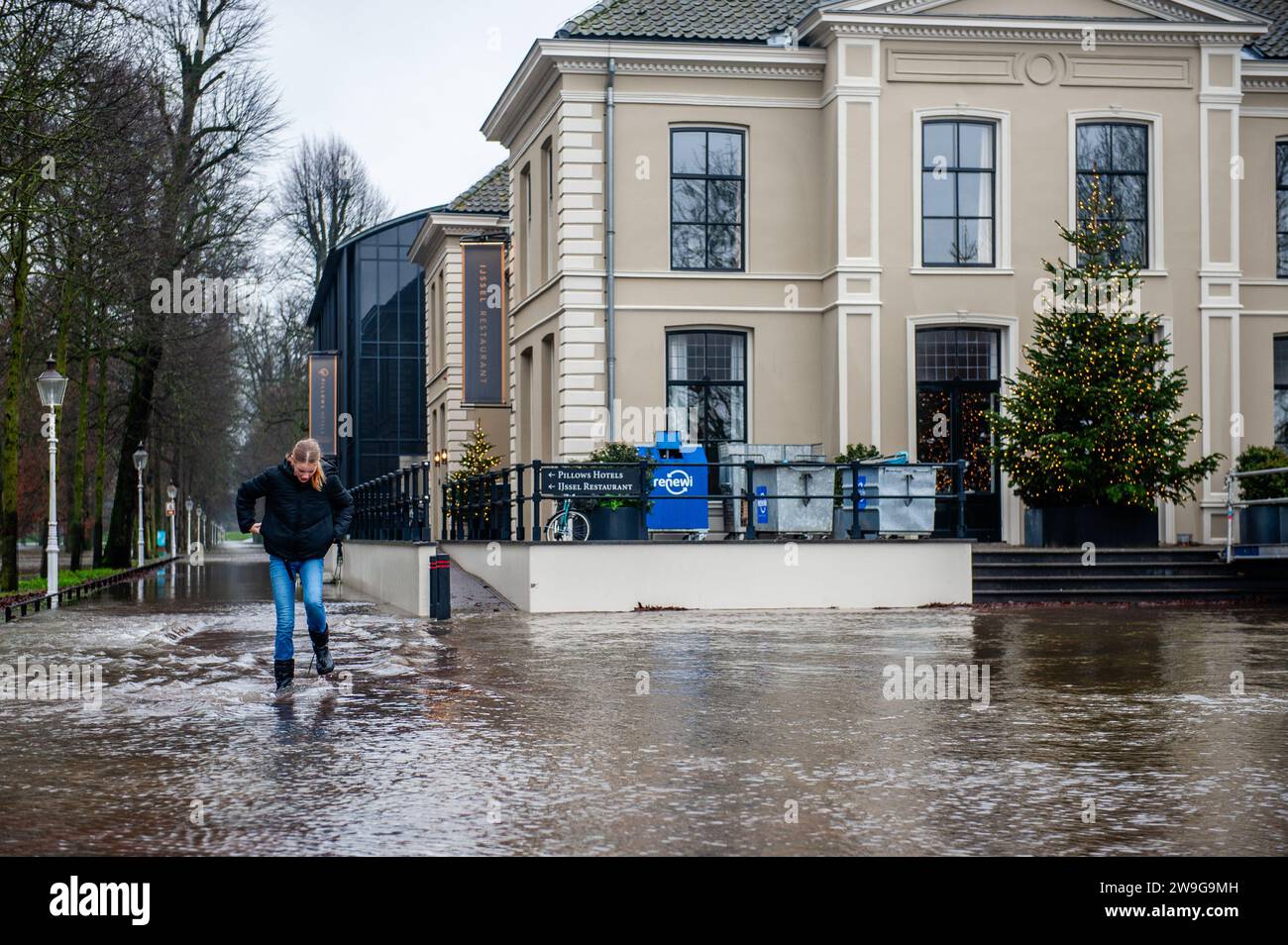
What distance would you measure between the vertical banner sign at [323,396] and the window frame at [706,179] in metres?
25.1

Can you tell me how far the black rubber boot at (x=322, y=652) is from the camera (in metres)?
12.6

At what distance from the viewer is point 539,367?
31.2 metres

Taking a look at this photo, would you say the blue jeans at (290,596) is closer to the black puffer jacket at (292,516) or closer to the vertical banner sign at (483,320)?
the black puffer jacket at (292,516)

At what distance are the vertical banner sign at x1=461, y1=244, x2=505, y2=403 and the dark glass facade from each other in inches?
1055

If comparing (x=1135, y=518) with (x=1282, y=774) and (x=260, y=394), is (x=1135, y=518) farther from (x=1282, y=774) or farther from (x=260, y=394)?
(x=260, y=394)

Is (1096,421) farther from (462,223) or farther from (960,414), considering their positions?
(462,223)

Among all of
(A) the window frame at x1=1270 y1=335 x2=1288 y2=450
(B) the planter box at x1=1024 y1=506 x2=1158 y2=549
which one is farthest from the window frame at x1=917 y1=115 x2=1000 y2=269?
(A) the window frame at x1=1270 y1=335 x2=1288 y2=450

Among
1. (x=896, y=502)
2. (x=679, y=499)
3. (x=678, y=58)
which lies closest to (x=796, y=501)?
(x=896, y=502)

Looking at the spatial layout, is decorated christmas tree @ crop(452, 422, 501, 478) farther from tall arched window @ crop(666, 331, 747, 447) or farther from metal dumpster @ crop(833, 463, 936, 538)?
metal dumpster @ crop(833, 463, 936, 538)

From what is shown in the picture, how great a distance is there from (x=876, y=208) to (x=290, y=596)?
18.0m

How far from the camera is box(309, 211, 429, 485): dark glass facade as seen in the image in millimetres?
62219
